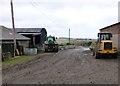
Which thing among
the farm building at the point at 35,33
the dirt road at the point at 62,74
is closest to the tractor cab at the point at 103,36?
the dirt road at the point at 62,74

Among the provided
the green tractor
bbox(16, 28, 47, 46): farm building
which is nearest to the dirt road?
the green tractor

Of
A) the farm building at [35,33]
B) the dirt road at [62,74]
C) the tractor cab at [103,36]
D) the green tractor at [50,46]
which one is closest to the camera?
the dirt road at [62,74]

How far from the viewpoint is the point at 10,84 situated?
48.1 feet

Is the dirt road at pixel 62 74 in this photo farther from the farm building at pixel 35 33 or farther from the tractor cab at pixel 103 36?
the farm building at pixel 35 33

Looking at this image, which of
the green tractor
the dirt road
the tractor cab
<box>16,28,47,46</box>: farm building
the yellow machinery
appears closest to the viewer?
the dirt road

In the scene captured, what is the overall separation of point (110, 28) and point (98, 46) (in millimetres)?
23468

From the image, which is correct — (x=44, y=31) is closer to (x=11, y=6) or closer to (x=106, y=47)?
(x=11, y=6)

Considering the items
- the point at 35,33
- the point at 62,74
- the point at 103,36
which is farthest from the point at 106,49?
the point at 35,33

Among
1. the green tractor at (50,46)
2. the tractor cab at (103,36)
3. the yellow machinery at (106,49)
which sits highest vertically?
the tractor cab at (103,36)

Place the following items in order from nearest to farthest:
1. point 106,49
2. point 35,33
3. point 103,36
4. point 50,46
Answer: point 106,49, point 103,36, point 50,46, point 35,33

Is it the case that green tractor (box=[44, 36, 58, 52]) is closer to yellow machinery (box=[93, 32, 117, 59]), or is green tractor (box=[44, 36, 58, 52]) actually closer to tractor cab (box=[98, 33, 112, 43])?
tractor cab (box=[98, 33, 112, 43])

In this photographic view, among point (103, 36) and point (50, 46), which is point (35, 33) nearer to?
point (50, 46)

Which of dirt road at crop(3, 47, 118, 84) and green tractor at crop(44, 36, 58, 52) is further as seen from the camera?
green tractor at crop(44, 36, 58, 52)

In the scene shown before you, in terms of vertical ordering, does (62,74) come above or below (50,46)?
above
